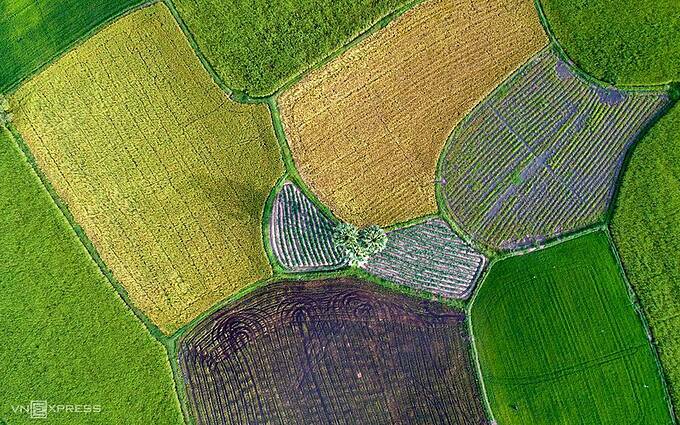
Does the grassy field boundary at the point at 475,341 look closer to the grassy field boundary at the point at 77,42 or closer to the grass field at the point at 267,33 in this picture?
the grass field at the point at 267,33

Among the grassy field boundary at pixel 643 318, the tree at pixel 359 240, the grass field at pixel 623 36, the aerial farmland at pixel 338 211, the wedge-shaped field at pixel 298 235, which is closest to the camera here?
the tree at pixel 359 240

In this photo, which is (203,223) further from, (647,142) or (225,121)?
(647,142)

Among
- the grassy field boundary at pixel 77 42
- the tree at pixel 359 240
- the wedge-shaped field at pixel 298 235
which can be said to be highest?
the grassy field boundary at pixel 77 42

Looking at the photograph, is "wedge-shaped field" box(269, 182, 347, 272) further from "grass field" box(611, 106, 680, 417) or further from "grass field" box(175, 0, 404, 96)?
"grass field" box(611, 106, 680, 417)

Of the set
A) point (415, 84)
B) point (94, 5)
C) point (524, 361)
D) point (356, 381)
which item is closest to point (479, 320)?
point (524, 361)

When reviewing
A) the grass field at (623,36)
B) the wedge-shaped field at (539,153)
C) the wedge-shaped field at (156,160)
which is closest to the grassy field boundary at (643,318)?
the wedge-shaped field at (539,153)

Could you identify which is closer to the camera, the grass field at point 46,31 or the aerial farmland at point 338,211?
the aerial farmland at point 338,211

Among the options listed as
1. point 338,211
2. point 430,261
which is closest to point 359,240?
point 338,211
